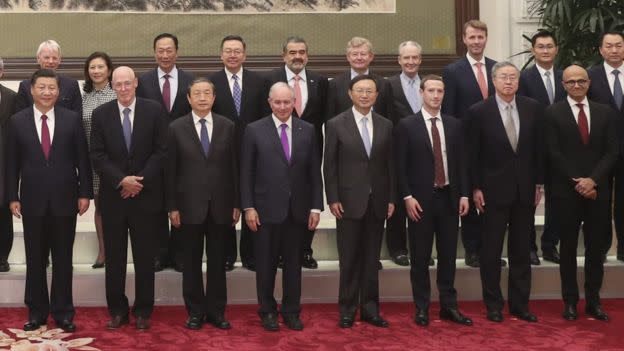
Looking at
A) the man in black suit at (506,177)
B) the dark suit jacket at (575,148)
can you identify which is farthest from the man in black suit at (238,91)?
the dark suit jacket at (575,148)

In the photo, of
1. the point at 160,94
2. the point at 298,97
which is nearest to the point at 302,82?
the point at 298,97

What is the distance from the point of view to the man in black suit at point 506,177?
214 inches

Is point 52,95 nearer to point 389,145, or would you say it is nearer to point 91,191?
point 91,191

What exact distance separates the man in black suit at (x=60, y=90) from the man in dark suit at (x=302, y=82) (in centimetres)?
126

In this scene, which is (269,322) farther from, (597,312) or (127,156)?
(597,312)

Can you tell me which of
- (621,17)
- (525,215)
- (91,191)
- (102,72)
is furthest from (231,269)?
(621,17)

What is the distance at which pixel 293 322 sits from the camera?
5312 mm

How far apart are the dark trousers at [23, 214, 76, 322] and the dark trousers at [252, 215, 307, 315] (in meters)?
1.09

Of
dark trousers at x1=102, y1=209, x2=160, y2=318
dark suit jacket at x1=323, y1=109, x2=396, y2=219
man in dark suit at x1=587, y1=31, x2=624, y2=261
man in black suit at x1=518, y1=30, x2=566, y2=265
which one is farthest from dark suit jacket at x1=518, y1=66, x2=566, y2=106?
dark trousers at x1=102, y1=209, x2=160, y2=318

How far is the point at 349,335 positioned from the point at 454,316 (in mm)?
693

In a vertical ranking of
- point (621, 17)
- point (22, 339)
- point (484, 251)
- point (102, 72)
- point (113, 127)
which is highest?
point (621, 17)

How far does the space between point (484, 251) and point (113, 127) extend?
7.63ft

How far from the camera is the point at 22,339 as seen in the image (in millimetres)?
5027

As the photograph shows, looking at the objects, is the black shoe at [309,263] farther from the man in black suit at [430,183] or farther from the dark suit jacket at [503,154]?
the dark suit jacket at [503,154]
